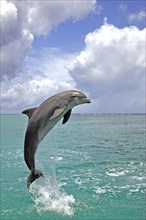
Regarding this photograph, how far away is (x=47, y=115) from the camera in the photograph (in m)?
7.60

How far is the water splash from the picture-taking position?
21062mm

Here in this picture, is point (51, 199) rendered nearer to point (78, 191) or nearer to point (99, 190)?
point (78, 191)

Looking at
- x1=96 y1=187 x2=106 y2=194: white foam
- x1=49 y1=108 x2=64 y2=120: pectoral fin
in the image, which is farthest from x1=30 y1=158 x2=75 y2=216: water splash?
x1=49 y1=108 x2=64 y2=120: pectoral fin

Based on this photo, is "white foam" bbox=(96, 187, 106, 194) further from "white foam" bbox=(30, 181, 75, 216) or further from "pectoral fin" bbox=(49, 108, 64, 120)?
"pectoral fin" bbox=(49, 108, 64, 120)

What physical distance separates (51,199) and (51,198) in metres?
0.23

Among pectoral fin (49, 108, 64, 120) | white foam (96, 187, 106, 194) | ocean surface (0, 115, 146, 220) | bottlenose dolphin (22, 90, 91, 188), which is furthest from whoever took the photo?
white foam (96, 187, 106, 194)

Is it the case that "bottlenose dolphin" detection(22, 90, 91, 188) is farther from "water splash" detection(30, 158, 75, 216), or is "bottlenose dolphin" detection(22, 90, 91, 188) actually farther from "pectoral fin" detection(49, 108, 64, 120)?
"water splash" detection(30, 158, 75, 216)

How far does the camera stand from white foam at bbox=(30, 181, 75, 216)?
21031 millimetres

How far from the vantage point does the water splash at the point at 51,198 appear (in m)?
21.1

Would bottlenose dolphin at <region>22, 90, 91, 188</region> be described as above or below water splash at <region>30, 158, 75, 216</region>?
above

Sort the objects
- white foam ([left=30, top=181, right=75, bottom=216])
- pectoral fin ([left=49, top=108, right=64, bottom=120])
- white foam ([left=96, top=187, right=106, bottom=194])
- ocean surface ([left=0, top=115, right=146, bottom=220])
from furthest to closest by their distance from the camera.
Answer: white foam ([left=96, top=187, right=106, bottom=194])
white foam ([left=30, top=181, right=75, bottom=216])
ocean surface ([left=0, top=115, right=146, bottom=220])
pectoral fin ([left=49, top=108, right=64, bottom=120])

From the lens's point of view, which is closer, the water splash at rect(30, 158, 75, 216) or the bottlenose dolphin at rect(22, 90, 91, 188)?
the bottlenose dolphin at rect(22, 90, 91, 188)

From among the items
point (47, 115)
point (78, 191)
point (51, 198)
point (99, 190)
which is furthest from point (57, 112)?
point (99, 190)

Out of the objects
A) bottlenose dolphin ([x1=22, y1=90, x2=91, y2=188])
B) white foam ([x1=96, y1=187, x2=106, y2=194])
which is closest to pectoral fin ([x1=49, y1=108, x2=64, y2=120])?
bottlenose dolphin ([x1=22, y1=90, x2=91, y2=188])
